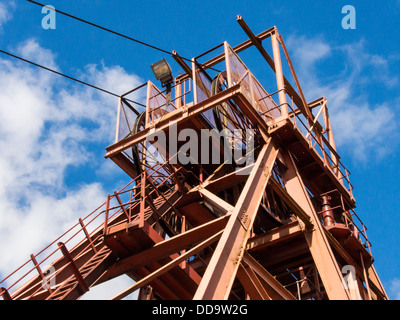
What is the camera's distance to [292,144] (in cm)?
1450

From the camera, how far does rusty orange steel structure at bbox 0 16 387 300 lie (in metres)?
11.3

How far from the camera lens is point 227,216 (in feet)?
37.0

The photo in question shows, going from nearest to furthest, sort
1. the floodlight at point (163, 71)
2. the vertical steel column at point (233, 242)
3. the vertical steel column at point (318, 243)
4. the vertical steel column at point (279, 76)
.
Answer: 1. the vertical steel column at point (233, 242)
2. the vertical steel column at point (318, 243)
3. the vertical steel column at point (279, 76)
4. the floodlight at point (163, 71)

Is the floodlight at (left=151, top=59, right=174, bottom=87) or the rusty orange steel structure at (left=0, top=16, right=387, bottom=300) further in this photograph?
the floodlight at (left=151, top=59, right=174, bottom=87)

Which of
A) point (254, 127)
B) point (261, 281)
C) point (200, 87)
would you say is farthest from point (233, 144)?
point (261, 281)

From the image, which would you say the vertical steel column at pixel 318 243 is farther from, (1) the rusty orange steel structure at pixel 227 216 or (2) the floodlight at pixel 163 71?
(2) the floodlight at pixel 163 71

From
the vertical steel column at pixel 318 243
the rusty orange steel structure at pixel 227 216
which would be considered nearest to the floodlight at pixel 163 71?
the rusty orange steel structure at pixel 227 216

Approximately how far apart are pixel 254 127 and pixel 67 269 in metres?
5.59

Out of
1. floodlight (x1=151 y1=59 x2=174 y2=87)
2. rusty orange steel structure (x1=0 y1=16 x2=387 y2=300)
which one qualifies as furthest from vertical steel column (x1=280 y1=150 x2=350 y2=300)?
floodlight (x1=151 y1=59 x2=174 y2=87)

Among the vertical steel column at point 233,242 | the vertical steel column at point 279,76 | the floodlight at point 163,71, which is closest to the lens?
the vertical steel column at point 233,242

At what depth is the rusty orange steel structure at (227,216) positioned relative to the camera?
11.3 metres

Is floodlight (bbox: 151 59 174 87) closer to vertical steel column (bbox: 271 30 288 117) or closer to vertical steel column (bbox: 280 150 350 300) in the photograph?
vertical steel column (bbox: 271 30 288 117)
